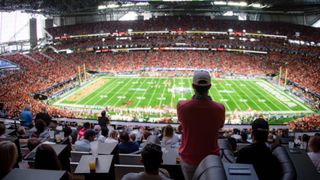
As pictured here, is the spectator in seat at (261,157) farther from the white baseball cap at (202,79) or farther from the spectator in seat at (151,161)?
the spectator in seat at (151,161)

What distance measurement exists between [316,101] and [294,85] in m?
8.34

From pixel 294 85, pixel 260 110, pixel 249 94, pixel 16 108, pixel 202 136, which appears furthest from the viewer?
pixel 294 85

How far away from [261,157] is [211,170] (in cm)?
134

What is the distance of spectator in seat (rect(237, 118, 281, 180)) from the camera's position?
3.44m

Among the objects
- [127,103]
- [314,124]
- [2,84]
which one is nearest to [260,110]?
[314,124]

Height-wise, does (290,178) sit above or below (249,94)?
above

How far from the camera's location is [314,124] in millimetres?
24703

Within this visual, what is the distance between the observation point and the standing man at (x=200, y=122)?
4.35 metres

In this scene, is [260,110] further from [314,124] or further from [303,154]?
[303,154]

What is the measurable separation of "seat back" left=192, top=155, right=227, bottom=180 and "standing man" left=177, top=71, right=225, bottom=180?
153 centimetres

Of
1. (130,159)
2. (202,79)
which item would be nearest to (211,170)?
(202,79)

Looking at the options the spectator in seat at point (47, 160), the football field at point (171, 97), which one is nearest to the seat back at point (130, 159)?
the spectator in seat at point (47, 160)

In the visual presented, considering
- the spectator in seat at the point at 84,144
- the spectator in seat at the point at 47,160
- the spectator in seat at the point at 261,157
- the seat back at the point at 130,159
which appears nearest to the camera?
the spectator in seat at the point at 261,157

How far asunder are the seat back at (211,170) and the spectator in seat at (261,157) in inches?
37.0
